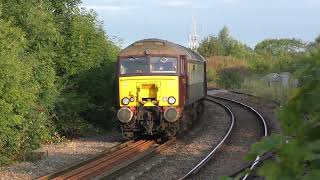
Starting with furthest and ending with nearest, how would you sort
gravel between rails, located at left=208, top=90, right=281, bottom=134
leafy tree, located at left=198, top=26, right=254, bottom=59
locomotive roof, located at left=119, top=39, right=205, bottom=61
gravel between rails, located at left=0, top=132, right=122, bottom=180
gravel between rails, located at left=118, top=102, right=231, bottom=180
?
leafy tree, located at left=198, top=26, right=254, bottom=59 → gravel between rails, located at left=208, top=90, right=281, bottom=134 → locomotive roof, located at left=119, top=39, right=205, bottom=61 → gravel between rails, located at left=0, top=132, right=122, bottom=180 → gravel between rails, located at left=118, top=102, right=231, bottom=180

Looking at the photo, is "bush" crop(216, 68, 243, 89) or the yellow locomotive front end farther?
"bush" crop(216, 68, 243, 89)

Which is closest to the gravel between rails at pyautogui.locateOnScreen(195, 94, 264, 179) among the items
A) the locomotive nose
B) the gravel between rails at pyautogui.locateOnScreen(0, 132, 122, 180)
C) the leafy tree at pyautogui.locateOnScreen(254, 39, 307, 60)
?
the locomotive nose

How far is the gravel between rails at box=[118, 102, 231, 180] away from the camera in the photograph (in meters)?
11.5

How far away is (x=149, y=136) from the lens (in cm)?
1769

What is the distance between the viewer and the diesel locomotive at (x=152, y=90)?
1630cm

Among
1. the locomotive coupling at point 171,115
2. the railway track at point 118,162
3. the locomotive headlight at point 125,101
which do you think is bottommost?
the railway track at point 118,162

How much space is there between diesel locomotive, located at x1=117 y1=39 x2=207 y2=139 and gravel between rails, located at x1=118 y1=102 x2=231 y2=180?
0.90 m

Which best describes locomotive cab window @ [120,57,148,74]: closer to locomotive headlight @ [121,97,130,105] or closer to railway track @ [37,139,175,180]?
locomotive headlight @ [121,97,130,105]

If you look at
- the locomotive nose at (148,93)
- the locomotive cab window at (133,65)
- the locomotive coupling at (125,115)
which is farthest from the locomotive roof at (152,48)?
the locomotive coupling at (125,115)

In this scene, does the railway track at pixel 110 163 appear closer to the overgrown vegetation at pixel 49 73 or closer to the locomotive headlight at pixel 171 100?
the locomotive headlight at pixel 171 100

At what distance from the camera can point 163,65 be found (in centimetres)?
1686

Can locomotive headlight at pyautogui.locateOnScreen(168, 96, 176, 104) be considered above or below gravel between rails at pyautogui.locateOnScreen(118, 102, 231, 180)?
above

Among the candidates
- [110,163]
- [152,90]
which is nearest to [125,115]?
[152,90]

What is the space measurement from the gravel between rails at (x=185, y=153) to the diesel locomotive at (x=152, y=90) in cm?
90
